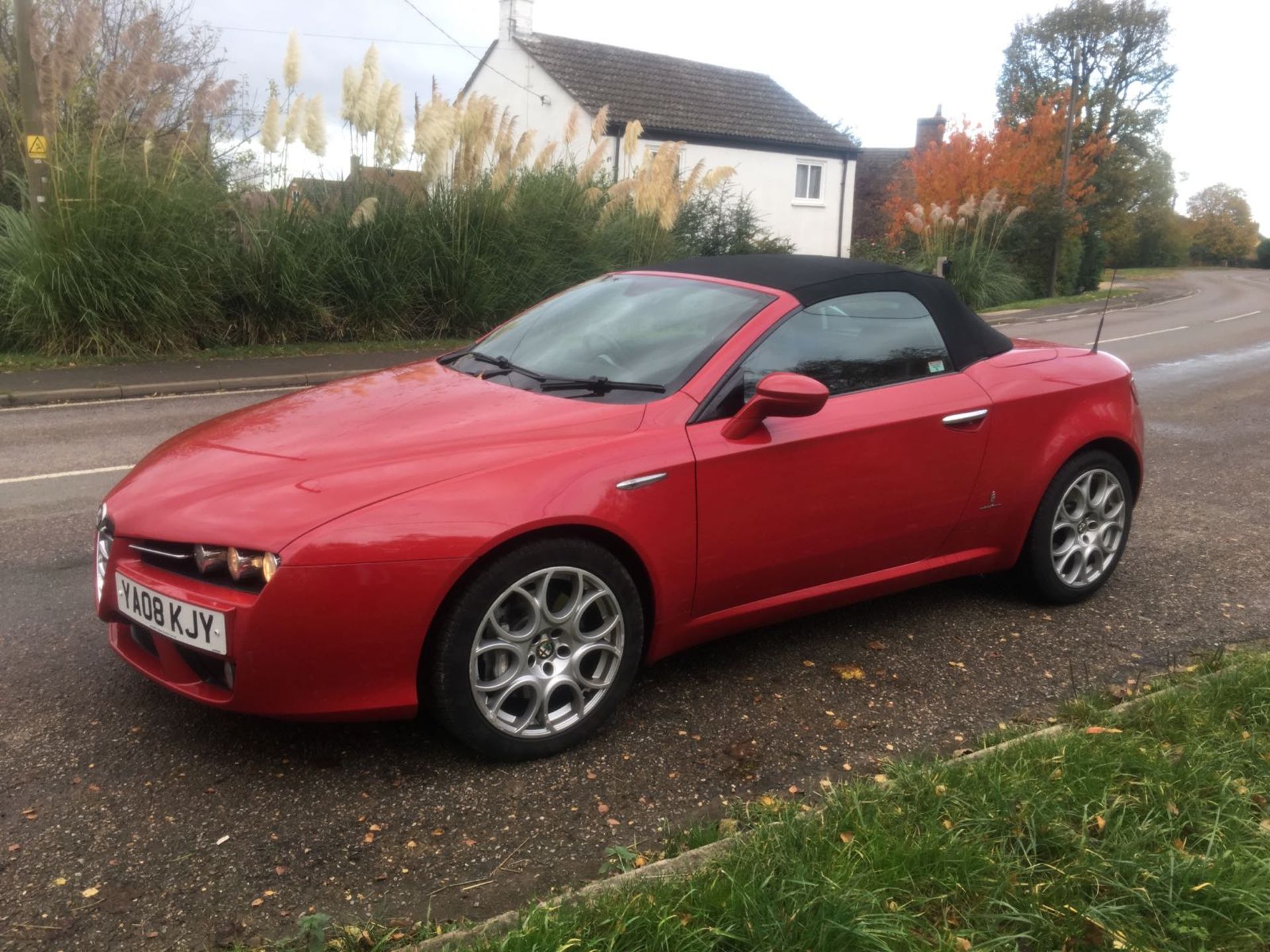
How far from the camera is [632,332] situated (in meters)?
4.12

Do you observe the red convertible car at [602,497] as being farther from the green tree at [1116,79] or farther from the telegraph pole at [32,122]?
the green tree at [1116,79]

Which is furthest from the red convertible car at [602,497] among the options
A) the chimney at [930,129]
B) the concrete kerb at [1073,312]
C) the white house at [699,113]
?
the chimney at [930,129]

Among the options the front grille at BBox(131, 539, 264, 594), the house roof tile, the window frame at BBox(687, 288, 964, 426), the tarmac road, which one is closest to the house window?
the house roof tile

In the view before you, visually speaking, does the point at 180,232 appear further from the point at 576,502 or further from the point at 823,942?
the point at 823,942

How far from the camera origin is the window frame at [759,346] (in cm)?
365

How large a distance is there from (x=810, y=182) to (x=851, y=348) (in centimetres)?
3242

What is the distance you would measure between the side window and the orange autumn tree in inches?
1180

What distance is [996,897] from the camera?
2469 millimetres

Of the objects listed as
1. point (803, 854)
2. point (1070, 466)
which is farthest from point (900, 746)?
point (1070, 466)

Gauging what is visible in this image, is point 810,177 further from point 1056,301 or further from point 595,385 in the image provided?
A: point 595,385

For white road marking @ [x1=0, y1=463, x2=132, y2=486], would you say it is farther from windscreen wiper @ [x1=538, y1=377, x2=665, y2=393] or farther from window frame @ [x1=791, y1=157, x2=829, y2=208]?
window frame @ [x1=791, y1=157, x2=829, y2=208]

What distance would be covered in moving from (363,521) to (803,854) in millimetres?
1449

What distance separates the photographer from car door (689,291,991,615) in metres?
3.64

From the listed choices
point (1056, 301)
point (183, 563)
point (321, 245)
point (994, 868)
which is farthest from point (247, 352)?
point (1056, 301)
